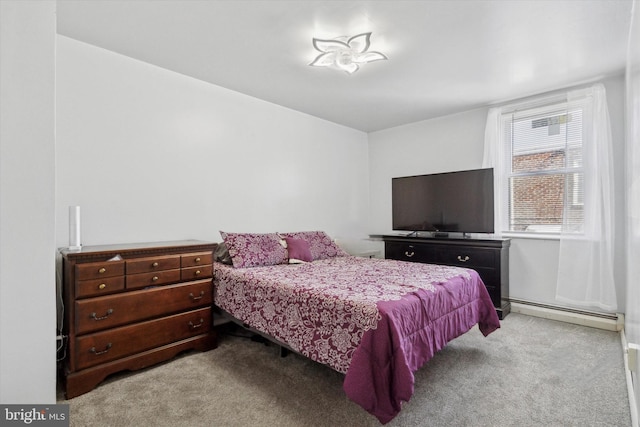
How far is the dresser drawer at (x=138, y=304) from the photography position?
208cm

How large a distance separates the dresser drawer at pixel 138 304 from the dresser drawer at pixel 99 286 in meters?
0.04

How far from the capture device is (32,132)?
903mm

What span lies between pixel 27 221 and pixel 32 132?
0.26 metres

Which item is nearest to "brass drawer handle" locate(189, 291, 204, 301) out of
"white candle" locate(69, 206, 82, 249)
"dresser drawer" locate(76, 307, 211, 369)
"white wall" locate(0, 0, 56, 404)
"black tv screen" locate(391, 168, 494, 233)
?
"dresser drawer" locate(76, 307, 211, 369)

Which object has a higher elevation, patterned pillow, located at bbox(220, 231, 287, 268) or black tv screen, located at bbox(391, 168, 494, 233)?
black tv screen, located at bbox(391, 168, 494, 233)

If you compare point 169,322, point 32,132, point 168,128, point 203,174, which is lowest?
point 169,322

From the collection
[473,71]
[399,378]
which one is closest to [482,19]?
[473,71]

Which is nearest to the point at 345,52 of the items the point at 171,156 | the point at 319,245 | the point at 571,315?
the point at 171,156

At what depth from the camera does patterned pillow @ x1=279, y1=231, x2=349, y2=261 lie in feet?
11.8

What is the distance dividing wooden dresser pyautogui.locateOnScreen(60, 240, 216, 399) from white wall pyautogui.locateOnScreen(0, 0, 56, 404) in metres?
1.33

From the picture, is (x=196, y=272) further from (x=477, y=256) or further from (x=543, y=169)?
(x=543, y=169)

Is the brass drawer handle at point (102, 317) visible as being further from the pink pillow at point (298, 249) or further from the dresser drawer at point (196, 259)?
the pink pillow at point (298, 249)

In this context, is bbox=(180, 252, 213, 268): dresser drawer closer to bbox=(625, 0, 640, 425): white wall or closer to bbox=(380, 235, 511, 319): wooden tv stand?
bbox=(380, 235, 511, 319): wooden tv stand

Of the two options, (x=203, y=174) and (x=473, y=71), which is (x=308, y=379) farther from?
(x=473, y=71)
